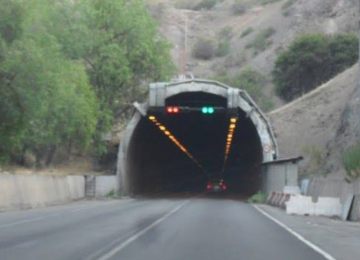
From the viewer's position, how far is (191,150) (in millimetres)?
95625

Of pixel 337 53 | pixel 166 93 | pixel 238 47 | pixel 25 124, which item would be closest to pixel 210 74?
pixel 238 47

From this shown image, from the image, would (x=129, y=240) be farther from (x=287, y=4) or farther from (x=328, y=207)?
(x=287, y=4)

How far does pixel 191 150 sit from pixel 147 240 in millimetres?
73359

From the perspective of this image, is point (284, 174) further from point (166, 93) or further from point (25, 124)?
point (25, 124)

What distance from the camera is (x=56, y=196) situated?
5244 cm

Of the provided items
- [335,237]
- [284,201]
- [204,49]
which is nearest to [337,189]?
[284,201]

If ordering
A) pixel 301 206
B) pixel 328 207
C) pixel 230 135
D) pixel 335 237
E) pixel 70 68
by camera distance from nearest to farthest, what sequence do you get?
1. pixel 335 237
2. pixel 328 207
3. pixel 301 206
4. pixel 70 68
5. pixel 230 135

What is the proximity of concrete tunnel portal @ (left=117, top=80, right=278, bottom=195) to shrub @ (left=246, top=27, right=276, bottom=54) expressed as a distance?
119 ft

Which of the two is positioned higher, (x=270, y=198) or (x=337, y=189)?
(x=337, y=189)

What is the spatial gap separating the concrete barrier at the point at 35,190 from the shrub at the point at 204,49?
110045mm

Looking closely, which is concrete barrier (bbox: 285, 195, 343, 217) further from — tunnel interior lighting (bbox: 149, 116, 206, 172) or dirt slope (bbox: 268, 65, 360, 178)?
tunnel interior lighting (bbox: 149, 116, 206, 172)

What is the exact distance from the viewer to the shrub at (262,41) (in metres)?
147

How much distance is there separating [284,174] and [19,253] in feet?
126

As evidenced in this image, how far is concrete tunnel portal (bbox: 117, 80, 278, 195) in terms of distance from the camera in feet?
200
